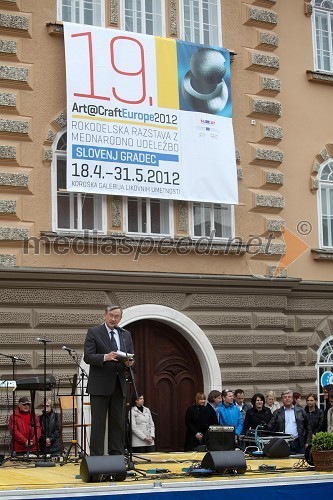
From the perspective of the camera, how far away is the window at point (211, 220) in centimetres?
1941

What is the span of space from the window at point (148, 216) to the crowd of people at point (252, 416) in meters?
3.04

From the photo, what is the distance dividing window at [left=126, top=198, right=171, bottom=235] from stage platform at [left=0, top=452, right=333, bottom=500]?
628 cm

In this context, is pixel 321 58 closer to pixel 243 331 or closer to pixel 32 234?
pixel 243 331

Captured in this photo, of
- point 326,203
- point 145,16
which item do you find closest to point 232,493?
point 145,16

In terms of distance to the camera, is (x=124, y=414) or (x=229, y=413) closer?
(x=124, y=414)

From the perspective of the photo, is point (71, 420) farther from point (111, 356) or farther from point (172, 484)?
point (172, 484)

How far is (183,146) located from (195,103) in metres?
0.89

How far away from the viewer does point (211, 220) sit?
64.3 feet

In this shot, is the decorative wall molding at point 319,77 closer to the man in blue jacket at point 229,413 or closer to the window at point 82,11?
the window at point 82,11

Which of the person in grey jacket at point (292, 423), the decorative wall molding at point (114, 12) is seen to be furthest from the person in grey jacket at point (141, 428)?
the decorative wall molding at point (114, 12)

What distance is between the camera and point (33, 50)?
1802 cm

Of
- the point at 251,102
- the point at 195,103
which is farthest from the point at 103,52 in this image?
the point at 251,102

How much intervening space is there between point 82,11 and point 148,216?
383 centimetres

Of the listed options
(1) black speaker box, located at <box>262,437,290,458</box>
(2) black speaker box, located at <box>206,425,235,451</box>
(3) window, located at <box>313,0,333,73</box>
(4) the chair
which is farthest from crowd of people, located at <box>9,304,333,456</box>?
(3) window, located at <box>313,0,333,73</box>
